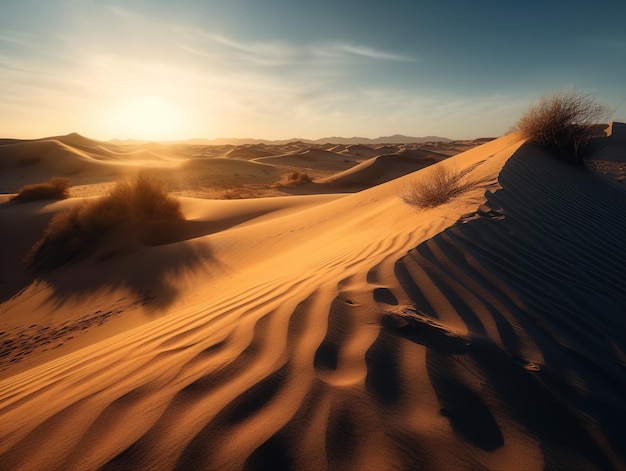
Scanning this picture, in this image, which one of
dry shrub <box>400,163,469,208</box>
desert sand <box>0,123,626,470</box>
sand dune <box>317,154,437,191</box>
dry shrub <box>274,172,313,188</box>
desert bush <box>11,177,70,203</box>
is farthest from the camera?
sand dune <box>317,154,437,191</box>

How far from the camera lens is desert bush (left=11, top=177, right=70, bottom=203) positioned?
11.8m

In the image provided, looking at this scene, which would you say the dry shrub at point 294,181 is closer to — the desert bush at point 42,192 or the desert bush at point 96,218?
the desert bush at point 42,192

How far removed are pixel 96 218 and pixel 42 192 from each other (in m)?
6.23

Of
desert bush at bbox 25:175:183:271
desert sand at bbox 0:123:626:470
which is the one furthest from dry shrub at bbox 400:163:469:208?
desert bush at bbox 25:175:183:271

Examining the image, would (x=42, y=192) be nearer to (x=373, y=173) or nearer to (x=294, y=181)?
(x=294, y=181)

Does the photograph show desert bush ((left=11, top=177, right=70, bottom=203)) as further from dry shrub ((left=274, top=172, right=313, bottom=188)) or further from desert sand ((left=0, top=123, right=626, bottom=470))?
dry shrub ((left=274, top=172, right=313, bottom=188))

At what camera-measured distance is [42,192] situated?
1194 centimetres

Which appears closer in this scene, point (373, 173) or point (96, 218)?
point (96, 218)

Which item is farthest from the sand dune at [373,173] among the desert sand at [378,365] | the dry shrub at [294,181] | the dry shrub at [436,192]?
the desert sand at [378,365]

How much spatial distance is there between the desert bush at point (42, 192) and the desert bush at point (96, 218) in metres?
4.80

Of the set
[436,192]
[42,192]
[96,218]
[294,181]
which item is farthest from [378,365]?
[294,181]

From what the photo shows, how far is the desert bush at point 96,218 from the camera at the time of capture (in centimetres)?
721

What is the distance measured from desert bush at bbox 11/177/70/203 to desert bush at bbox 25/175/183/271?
480 cm

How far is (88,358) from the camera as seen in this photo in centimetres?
237
